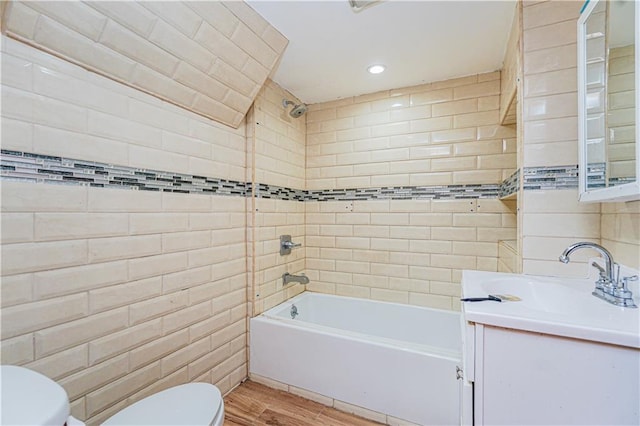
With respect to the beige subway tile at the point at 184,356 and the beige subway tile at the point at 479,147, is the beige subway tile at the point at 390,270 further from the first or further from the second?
the beige subway tile at the point at 184,356

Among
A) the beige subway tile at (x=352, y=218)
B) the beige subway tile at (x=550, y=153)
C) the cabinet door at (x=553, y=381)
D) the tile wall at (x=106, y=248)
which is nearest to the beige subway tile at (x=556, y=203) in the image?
the beige subway tile at (x=550, y=153)

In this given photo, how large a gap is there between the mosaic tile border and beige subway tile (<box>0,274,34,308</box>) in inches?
14.0

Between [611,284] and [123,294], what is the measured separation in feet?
6.59

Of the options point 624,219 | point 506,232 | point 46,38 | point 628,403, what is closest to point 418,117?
point 506,232

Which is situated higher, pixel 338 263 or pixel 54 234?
pixel 54 234

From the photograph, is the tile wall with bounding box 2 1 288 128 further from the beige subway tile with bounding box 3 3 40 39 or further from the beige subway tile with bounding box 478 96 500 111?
the beige subway tile with bounding box 478 96 500 111

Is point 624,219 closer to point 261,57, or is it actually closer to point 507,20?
point 507,20

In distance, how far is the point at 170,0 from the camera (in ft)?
4.02

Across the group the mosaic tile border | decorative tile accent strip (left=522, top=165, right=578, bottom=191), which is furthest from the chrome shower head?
decorative tile accent strip (left=522, top=165, right=578, bottom=191)

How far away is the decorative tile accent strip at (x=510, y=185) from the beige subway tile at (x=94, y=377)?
86.6 inches

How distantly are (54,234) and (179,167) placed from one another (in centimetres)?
65

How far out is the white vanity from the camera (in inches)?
29.7

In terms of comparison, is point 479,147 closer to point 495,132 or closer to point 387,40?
point 495,132

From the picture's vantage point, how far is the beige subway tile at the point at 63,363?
1.05 m
